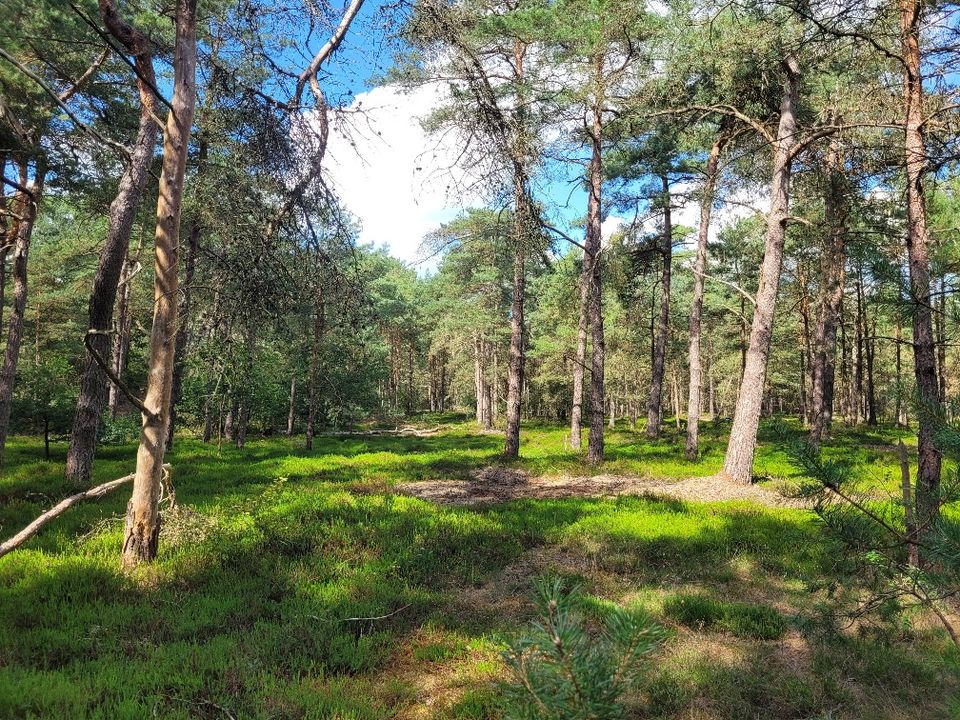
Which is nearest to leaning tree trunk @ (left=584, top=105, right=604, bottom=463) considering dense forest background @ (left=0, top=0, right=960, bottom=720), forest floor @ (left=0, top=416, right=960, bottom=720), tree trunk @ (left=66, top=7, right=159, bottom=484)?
dense forest background @ (left=0, top=0, right=960, bottom=720)

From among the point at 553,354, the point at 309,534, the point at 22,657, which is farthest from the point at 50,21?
the point at 553,354

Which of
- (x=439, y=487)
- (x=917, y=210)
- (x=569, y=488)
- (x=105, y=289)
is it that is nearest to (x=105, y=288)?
(x=105, y=289)

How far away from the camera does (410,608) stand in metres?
5.20

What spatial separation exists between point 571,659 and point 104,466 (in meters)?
13.9

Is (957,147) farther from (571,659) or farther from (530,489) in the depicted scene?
(530,489)

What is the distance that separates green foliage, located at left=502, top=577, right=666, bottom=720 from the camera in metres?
1.22

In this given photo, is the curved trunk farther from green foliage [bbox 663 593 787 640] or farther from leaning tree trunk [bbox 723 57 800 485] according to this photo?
leaning tree trunk [bbox 723 57 800 485]

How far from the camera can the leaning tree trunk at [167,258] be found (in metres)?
4.91

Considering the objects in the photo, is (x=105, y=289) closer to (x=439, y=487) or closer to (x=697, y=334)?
(x=439, y=487)

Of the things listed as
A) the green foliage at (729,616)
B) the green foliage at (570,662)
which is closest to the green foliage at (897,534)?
the green foliage at (570,662)

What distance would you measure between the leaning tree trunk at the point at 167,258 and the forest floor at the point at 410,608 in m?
1.03

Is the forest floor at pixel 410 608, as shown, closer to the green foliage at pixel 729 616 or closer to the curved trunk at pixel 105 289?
the green foliage at pixel 729 616

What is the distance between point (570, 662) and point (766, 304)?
11.8 metres

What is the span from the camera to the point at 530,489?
1172cm
